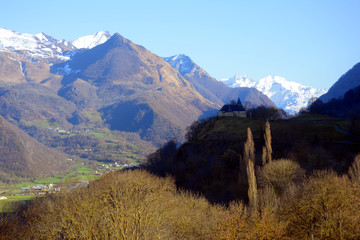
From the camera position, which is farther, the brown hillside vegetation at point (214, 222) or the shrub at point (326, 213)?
the shrub at point (326, 213)

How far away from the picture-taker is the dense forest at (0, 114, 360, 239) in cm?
3559

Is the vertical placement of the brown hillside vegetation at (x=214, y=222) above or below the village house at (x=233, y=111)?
below

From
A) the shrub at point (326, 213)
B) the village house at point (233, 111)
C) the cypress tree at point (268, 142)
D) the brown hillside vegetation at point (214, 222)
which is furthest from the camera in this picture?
the village house at point (233, 111)

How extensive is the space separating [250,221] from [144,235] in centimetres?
1222

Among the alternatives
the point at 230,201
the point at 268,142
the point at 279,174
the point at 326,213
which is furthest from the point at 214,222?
the point at 268,142

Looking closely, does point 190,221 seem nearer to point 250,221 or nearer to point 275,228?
point 250,221

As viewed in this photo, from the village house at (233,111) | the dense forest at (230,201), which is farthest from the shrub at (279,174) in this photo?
the village house at (233,111)

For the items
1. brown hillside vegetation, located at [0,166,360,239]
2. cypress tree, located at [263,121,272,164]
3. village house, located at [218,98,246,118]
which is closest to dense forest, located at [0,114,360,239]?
brown hillside vegetation, located at [0,166,360,239]

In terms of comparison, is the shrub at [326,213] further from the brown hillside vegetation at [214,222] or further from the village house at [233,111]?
the village house at [233,111]

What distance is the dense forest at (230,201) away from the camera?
35594mm

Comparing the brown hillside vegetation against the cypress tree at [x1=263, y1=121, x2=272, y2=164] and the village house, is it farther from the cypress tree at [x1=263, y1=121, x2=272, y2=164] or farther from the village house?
the village house

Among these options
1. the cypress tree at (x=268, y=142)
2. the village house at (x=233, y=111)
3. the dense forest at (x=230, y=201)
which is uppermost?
the village house at (x=233, y=111)

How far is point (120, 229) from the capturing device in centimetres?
3328

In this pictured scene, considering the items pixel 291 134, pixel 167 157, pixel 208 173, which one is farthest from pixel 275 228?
pixel 167 157
